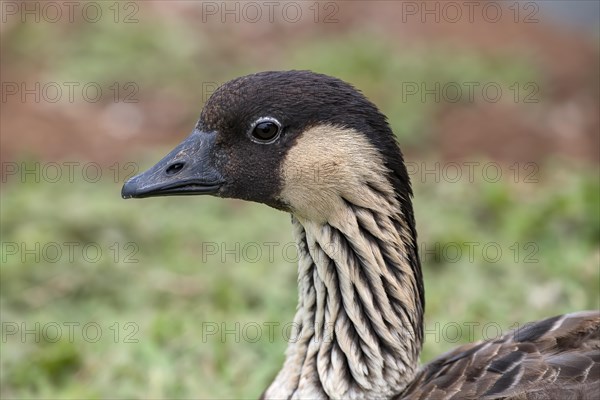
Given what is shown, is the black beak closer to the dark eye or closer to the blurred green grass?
the dark eye

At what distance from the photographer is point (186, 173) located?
12.9ft

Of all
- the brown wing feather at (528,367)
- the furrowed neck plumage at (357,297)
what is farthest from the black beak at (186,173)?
the brown wing feather at (528,367)

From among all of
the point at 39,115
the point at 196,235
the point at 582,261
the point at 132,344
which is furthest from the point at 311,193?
the point at 39,115

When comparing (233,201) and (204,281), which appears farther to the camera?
(233,201)

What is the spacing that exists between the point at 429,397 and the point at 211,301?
2.89m

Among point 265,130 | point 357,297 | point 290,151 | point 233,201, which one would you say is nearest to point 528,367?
point 357,297

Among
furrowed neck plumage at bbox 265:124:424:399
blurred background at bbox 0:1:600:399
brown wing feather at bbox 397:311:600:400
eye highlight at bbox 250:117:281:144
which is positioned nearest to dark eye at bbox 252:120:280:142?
eye highlight at bbox 250:117:281:144

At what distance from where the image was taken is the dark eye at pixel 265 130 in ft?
12.5

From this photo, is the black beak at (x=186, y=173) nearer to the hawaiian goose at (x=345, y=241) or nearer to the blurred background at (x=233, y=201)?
the hawaiian goose at (x=345, y=241)

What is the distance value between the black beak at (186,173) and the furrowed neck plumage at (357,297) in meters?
0.44

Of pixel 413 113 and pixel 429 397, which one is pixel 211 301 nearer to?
pixel 429 397

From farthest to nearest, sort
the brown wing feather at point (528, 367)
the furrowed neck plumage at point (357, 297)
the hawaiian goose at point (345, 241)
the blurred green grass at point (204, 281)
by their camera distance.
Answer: the blurred green grass at point (204, 281) < the furrowed neck plumage at point (357, 297) < the hawaiian goose at point (345, 241) < the brown wing feather at point (528, 367)

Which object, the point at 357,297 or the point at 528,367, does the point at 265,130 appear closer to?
the point at 357,297

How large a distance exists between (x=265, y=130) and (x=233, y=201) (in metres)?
5.12
